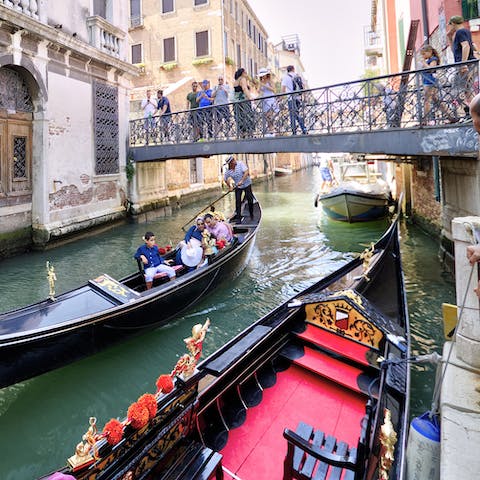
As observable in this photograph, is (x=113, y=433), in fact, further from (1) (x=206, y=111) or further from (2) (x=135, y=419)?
(1) (x=206, y=111)

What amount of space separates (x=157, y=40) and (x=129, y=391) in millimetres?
18811

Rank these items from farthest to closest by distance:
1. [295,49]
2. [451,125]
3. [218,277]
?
[295,49] → [218,277] → [451,125]

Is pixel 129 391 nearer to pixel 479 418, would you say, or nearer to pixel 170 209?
pixel 479 418

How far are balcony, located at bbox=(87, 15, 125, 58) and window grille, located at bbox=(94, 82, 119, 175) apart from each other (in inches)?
33.0

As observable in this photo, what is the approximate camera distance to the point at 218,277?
5.00 m

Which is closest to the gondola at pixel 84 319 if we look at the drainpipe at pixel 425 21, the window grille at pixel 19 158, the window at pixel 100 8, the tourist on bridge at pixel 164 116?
the window grille at pixel 19 158

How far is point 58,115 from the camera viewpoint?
799 centimetres

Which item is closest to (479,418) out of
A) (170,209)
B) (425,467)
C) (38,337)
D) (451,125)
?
(425,467)

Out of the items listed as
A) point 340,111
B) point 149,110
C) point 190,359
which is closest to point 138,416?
point 190,359

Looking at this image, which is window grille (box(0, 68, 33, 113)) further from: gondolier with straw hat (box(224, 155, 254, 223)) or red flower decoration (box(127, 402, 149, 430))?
red flower decoration (box(127, 402, 149, 430))

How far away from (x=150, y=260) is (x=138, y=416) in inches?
114

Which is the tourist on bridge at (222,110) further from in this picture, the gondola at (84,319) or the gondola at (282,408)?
the gondola at (282,408)

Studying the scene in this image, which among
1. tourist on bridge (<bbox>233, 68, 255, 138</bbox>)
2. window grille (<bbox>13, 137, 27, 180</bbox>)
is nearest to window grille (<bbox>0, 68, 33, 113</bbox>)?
window grille (<bbox>13, 137, 27, 180</bbox>)

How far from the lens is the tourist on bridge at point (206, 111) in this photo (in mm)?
8570
